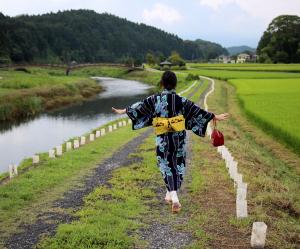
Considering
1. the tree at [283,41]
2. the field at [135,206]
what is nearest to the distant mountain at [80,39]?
the tree at [283,41]

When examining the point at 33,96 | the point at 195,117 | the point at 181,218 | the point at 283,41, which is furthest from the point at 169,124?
the point at 283,41

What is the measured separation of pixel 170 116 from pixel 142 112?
586 mm

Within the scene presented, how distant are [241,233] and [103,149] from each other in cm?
917

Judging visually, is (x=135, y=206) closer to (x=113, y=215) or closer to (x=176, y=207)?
(x=113, y=215)

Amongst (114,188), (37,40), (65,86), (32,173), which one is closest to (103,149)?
(32,173)

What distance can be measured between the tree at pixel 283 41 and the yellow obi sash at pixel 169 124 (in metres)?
89.3

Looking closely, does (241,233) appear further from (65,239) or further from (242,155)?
(242,155)

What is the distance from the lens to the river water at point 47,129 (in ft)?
70.6

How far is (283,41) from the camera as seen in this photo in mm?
92562

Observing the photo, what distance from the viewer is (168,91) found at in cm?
728

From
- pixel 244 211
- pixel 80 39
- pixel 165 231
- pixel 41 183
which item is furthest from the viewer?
pixel 80 39

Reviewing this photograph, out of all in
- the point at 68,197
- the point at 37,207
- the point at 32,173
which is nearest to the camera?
the point at 37,207

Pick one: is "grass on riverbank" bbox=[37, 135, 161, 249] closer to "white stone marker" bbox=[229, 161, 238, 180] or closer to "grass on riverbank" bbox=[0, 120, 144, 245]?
"grass on riverbank" bbox=[0, 120, 144, 245]

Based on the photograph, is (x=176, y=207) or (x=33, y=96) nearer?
(x=176, y=207)
